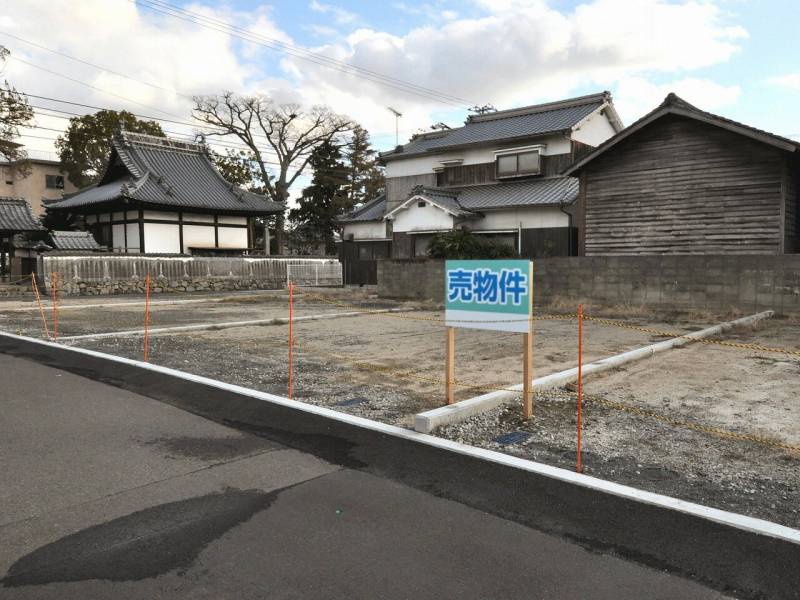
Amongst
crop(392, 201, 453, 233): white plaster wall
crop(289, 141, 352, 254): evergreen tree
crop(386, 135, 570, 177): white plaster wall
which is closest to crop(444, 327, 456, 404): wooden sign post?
crop(392, 201, 453, 233): white plaster wall

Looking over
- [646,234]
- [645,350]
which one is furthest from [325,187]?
[645,350]

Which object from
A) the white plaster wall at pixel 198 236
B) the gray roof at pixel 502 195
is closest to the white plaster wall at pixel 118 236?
the white plaster wall at pixel 198 236

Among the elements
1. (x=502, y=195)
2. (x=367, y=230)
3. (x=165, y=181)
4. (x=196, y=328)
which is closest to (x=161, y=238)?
(x=165, y=181)

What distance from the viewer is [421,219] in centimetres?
2819

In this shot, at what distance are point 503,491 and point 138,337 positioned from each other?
9.25 metres

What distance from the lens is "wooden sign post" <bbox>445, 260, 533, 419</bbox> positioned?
5297mm

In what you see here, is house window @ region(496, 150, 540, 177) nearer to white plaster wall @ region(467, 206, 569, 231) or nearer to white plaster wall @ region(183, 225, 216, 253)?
white plaster wall @ region(467, 206, 569, 231)

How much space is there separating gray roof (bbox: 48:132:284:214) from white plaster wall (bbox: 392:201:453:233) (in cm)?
796

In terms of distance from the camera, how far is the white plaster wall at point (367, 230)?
107ft

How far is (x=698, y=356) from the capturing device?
8812 millimetres

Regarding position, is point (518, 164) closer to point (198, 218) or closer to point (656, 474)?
point (198, 218)

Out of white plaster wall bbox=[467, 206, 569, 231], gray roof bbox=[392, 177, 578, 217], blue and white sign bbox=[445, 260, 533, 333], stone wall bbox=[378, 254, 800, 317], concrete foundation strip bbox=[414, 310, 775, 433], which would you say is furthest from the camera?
gray roof bbox=[392, 177, 578, 217]

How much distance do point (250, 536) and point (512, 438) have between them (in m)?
2.51

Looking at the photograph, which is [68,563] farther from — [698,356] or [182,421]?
[698,356]
